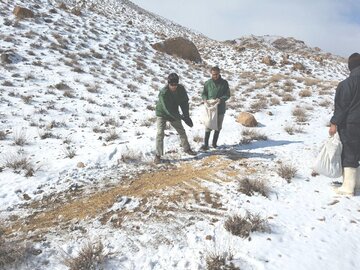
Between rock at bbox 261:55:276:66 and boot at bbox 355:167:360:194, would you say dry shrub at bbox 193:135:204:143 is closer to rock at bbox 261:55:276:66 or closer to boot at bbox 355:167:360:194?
boot at bbox 355:167:360:194

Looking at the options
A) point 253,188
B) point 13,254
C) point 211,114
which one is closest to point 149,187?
point 253,188

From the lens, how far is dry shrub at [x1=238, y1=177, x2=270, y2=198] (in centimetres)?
511

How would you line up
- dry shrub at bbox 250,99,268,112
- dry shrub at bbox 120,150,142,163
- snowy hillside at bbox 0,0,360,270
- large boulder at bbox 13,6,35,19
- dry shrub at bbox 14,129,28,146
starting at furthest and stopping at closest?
large boulder at bbox 13,6,35,19 → dry shrub at bbox 250,99,268,112 → dry shrub at bbox 14,129,28,146 → dry shrub at bbox 120,150,142,163 → snowy hillside at bbox 0,0,360,270

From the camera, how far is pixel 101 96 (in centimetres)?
1219

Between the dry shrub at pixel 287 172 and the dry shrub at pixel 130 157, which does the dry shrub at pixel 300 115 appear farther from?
the dry shrub at pixel 130 157

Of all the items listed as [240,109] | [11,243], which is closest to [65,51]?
[240,109]

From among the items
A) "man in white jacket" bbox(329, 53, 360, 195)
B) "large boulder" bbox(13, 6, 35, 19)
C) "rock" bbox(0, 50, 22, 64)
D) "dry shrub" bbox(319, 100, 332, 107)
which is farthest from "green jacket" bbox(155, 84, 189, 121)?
"large boulder" bbox(13, 6, 35, 19)

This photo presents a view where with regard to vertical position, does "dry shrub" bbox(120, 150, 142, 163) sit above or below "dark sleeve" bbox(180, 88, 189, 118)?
below

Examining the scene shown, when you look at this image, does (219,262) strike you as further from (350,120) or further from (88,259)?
(350,120)

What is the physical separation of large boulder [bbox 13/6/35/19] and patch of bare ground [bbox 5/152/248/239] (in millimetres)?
17717

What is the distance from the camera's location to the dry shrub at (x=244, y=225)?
408 cm

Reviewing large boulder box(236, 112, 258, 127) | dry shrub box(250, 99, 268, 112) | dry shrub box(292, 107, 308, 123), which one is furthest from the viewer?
dry shrub box(250, 99, 268, 112)

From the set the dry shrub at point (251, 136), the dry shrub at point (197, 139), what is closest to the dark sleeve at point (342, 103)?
the dry shrub at point (251, 136)

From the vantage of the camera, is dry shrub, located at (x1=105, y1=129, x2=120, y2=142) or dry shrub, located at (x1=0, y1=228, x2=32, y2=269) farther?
dry shrub, located at (x1=105, y1=129, x2=120, y2=142)
